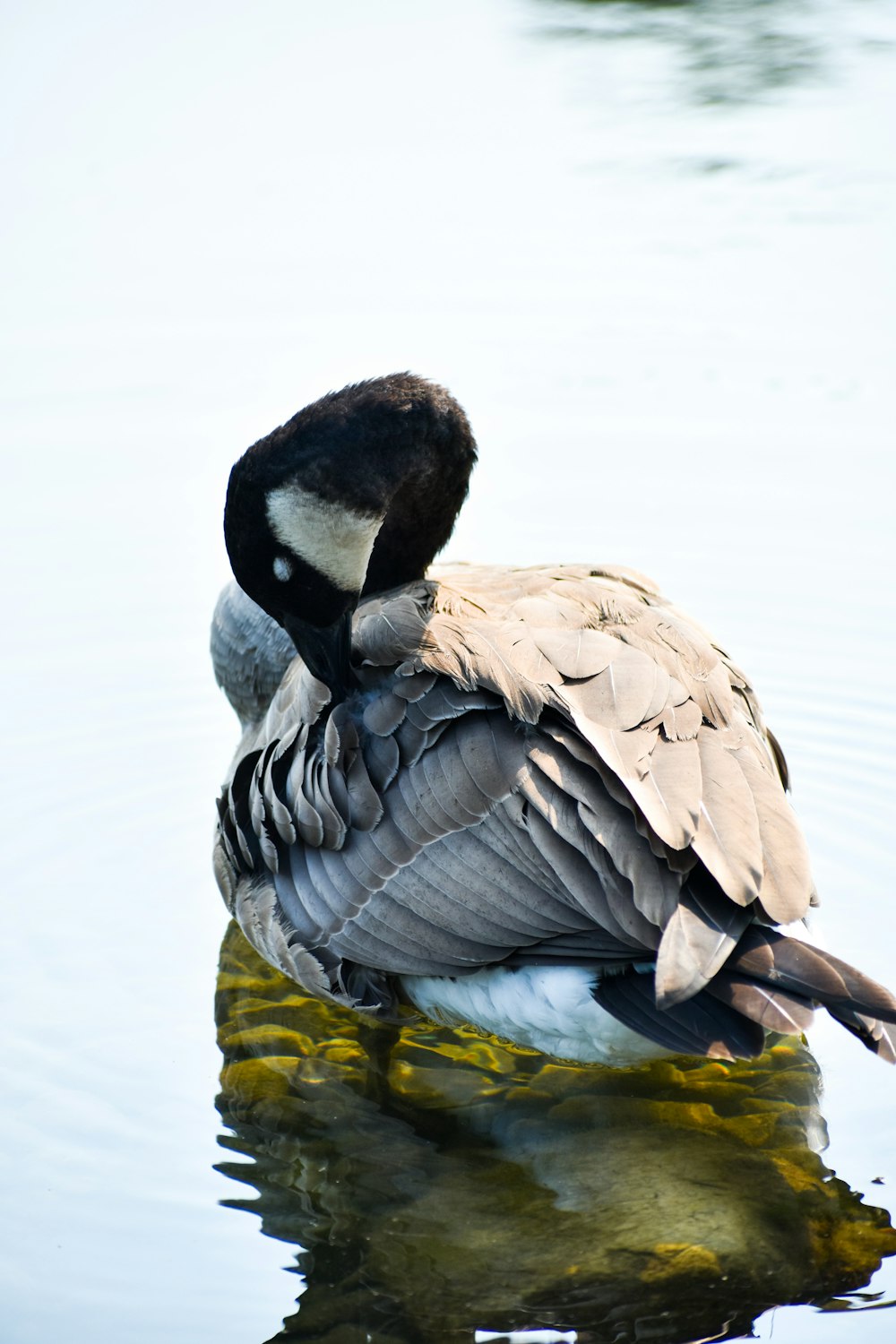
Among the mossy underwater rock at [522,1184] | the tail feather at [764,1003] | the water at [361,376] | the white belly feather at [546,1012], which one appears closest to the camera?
the tail feather at [764,1003]

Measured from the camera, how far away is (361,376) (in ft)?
29.3

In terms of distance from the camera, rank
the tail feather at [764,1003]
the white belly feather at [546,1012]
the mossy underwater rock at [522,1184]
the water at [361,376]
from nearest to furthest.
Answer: the tail feather at [764,1003] < the mossy underwater rock at [522,1184] < the white belly feather at [546,1012] < the water at [361,376]

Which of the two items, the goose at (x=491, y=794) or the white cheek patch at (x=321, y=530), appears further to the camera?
the white cheek patch at (x=321, y=530)

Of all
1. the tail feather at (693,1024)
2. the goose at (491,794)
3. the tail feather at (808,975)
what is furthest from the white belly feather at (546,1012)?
the tail feather at (808,975)

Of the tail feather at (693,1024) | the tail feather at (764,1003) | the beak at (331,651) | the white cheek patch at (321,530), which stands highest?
the white cheek patch at (321,530)

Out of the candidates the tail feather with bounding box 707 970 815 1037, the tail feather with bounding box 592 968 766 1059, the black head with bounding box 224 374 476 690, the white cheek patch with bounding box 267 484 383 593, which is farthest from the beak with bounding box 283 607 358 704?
the tail feather with bounding box 707 970 815 1037

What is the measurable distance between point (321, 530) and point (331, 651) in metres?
0.40

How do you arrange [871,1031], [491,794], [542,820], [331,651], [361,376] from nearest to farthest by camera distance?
[871,1031]
[542,820]
[491,794]
[331,651]
[361,376]

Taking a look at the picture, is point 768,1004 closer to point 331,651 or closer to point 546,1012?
Answer: point 546,1012

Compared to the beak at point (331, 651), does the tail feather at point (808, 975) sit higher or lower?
lower

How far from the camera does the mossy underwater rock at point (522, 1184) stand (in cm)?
401

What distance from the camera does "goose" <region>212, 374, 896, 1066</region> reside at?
4094mm

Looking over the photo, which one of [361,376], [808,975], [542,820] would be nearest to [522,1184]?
[542,820]

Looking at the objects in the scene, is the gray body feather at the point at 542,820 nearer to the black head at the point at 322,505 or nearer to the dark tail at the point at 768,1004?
the dark tail at the point at 768,1004
